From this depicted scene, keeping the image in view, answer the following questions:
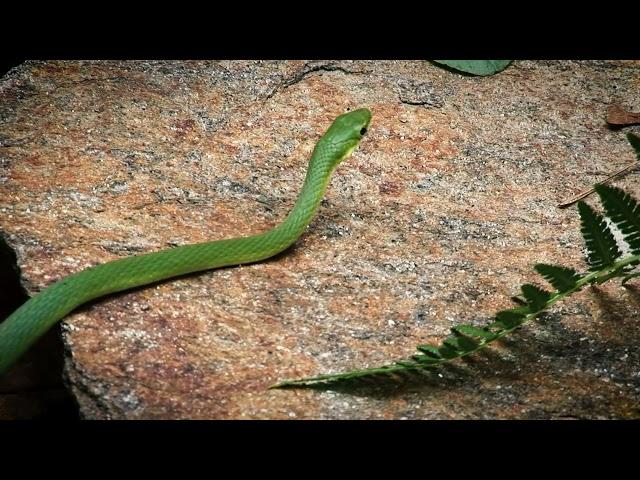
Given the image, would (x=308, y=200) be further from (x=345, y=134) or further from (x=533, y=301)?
(x=533, y=301)

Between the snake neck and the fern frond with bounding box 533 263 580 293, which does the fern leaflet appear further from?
the snake neck

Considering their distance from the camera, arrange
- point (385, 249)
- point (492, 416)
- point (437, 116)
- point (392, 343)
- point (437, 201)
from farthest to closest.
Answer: point (437, 116) < point (437, 201) < point (385, 249) < point (392, 343) < point (492, 416)

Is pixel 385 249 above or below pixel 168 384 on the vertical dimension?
above

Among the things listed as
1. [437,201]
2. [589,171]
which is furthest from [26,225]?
[589,171]

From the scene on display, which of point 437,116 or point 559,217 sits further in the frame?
point 437,116

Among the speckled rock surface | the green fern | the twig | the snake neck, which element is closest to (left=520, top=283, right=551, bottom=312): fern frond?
the green fern

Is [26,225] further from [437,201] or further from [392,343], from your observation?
[437,201]
